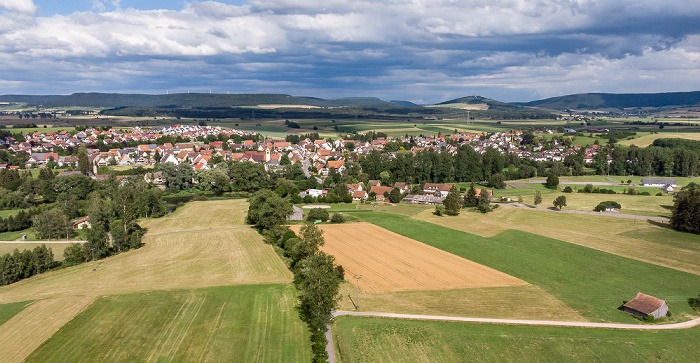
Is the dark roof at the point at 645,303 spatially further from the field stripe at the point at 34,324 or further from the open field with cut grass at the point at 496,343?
the field stripe at the point at 34,324

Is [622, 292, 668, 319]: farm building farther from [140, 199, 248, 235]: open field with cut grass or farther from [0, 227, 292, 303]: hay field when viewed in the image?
[140, 199, 248, 235]: open field with cut grass

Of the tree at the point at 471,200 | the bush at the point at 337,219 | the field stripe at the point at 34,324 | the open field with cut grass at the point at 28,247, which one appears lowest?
the open field with cut grass at the point at 28,247

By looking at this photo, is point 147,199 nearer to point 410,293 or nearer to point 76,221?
point 76,221

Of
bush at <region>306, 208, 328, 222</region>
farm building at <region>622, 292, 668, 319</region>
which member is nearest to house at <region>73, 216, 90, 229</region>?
bush at <region>306, 208, 328, 222</region>

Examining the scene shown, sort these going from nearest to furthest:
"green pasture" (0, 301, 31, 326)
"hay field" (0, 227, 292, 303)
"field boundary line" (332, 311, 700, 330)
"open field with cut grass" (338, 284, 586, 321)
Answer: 1. "field boundary line" (332, 311, 700, 330)
2. "green pasture" (0, 301, 31, 326)
3. "open field with cut grass" (338, 284, 586, 321)
4. "hay field" (0, 227, 292, 303)

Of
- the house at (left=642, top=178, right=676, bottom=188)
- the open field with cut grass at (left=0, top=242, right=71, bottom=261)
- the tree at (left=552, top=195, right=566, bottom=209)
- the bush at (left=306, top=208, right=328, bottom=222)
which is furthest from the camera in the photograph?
the house at (left=642, top=178, right=676, bottom=188)

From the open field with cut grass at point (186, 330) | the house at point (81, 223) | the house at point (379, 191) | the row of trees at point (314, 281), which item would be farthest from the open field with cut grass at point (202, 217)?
the open field with cut grass at point (186, 330)

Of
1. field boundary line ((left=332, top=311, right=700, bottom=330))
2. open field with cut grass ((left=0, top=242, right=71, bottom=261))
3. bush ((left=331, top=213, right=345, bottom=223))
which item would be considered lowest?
field boundary line ((left=332, top=311, right=700, bottom=330))
